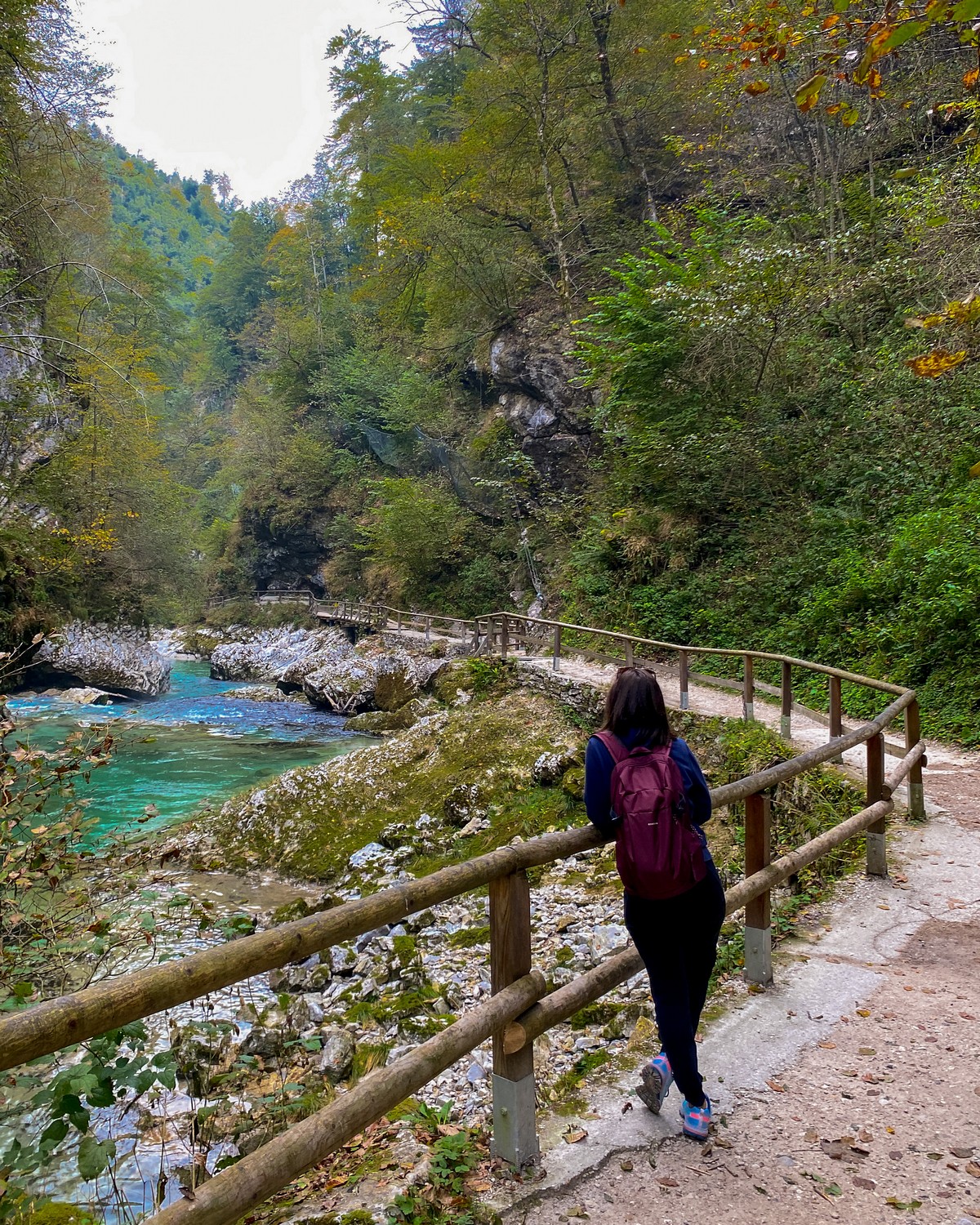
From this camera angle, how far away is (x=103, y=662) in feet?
78.9

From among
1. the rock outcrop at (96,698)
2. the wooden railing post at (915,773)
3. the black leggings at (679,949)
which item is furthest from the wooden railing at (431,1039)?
the rock outcrop at (96,698)

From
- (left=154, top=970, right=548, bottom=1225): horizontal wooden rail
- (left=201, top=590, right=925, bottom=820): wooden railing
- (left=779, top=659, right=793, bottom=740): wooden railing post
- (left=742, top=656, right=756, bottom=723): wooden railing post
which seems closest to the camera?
(left=154, top=970, right=548, bottom=1225): horizontal wooden rail

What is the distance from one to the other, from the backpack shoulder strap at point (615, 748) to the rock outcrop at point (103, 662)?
24.6m

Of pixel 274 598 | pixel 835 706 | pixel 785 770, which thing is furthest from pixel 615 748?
pixel 274 598

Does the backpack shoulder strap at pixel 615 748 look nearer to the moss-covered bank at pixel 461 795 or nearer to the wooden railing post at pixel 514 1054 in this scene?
the wooden railing post at pixel 514 1054

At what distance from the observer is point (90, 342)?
23.6 m

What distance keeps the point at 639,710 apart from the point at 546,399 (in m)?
20.6

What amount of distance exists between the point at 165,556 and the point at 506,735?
21.7 meters

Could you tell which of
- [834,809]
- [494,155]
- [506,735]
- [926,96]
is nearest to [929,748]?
[834,809]

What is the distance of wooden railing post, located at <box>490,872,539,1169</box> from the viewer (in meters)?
2.43

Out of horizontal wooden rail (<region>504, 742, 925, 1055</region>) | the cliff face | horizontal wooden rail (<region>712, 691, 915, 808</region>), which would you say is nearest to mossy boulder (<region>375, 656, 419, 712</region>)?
the cliff face

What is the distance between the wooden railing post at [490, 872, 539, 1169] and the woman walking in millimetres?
383

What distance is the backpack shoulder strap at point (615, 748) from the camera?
8.10 feet

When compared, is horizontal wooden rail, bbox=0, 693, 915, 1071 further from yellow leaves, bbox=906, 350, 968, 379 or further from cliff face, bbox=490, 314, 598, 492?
cliff face, bbox=490, 314, 598, 492
